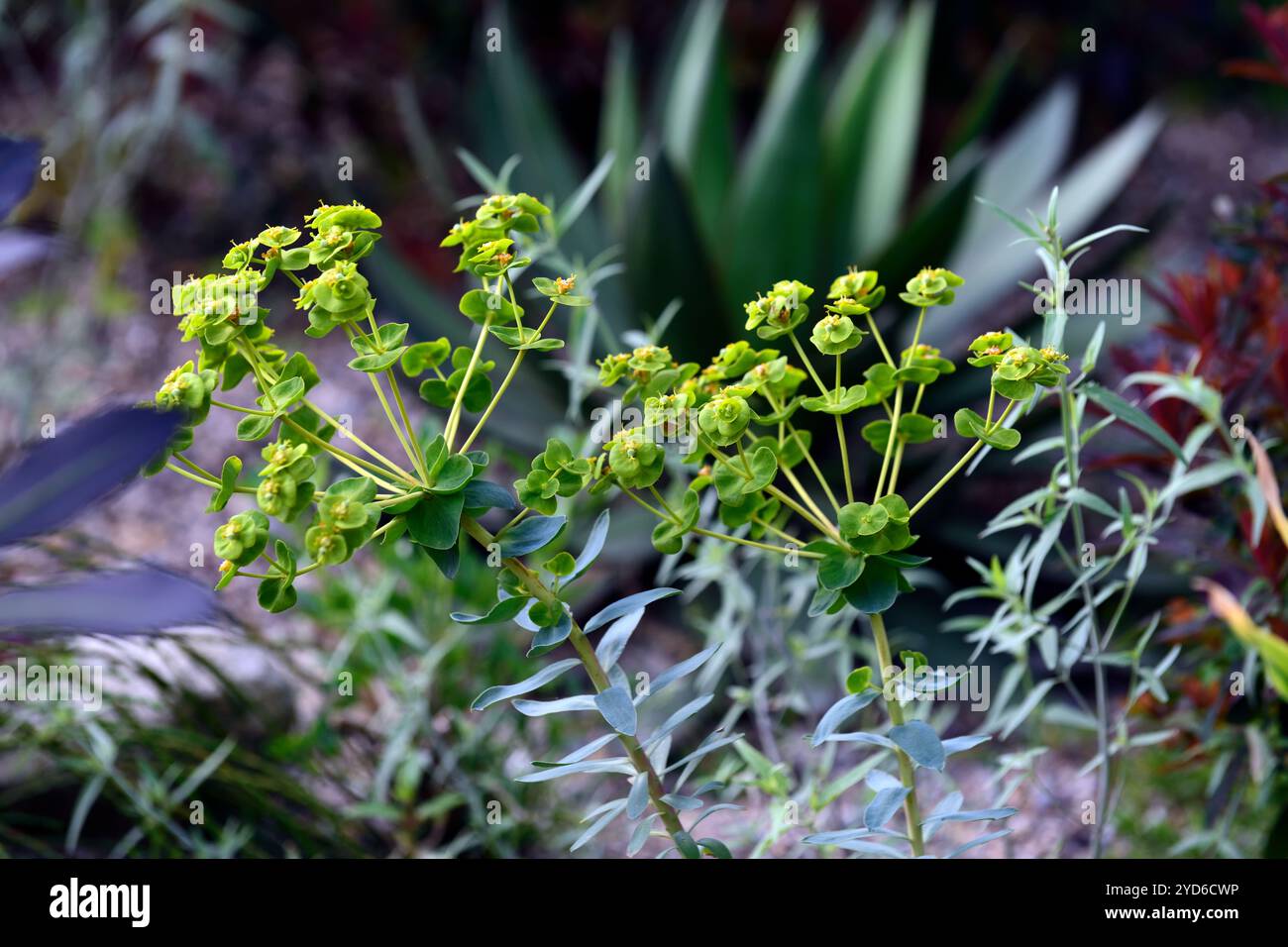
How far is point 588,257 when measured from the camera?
2.27 m

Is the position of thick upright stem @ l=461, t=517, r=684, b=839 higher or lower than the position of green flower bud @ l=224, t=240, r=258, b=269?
lower

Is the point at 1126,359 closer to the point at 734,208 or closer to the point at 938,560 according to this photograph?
the point at 938,560

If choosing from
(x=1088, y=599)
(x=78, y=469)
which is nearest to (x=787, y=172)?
(x=1088, y=599)

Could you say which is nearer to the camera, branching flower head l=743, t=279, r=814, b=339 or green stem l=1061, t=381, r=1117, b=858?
branching flower head l=743, t=279, r=814, b=339

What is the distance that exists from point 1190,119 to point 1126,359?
3293mm

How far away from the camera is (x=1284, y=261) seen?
1283 millimetres

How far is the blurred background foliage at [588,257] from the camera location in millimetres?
1250

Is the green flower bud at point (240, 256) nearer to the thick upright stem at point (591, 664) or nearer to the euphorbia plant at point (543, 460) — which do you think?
the euphorbia plant at point (543, 460)

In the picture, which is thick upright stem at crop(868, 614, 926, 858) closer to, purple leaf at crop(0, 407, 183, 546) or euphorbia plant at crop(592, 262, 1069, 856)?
euphorbia plant at crop(592, 262, 1069, 856)

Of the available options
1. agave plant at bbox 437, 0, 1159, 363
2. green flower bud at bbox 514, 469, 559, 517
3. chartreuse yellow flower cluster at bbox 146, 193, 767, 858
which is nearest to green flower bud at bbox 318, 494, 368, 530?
chartreuse yellow flower cluster at bbox 146, 193, 767, 858

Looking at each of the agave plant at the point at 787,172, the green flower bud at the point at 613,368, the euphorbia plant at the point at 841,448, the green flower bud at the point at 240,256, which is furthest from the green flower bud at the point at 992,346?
the agave plant at the point at 787,172

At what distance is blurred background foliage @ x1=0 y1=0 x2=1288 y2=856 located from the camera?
1250 millimetres
